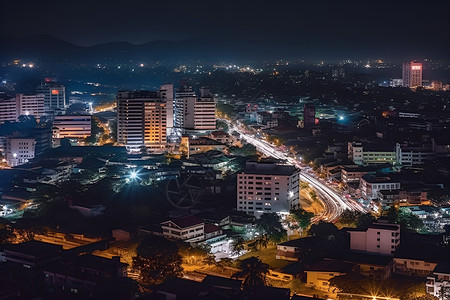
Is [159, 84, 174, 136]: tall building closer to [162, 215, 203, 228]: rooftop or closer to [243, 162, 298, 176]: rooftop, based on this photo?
[243, 162, 298, 176]: rooftop

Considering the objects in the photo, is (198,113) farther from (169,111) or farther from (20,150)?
(20,150)

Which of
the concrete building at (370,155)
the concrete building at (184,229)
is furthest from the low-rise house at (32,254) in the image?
the concrete building at (370,155)

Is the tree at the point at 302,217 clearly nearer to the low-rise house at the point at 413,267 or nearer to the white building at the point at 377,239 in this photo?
the white building at the point at 377,239

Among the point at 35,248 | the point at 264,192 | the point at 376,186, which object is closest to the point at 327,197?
the point at 376,186

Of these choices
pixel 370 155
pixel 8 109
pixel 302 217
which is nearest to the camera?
pixel 302 217

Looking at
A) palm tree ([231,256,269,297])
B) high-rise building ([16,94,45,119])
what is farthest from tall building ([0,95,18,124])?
palm tree ([231,256,269,297])

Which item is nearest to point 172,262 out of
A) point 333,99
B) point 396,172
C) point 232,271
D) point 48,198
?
point 232,271
